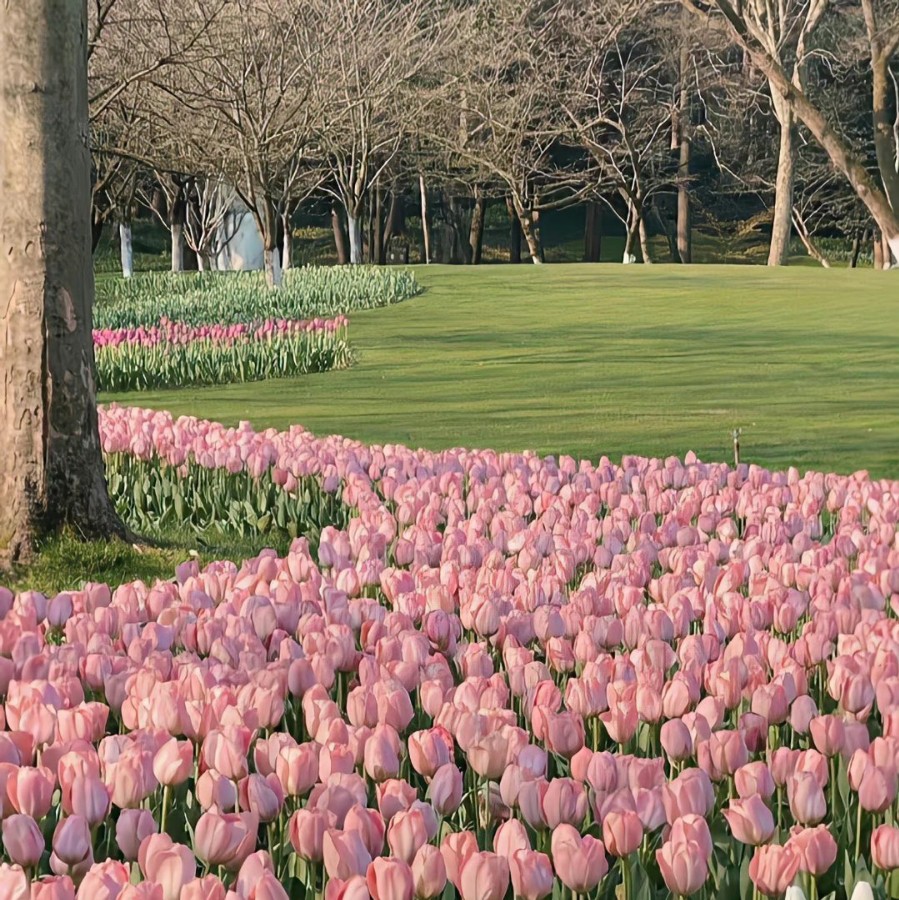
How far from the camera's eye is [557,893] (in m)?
2.44

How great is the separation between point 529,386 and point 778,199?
25.3 metres

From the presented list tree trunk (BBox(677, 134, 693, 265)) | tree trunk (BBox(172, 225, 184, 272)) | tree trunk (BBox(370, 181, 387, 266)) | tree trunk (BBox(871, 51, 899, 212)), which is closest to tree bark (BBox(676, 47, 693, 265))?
tree trunk (BBox(677, 134, 693, 265))

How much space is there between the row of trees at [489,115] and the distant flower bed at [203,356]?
6.51 m

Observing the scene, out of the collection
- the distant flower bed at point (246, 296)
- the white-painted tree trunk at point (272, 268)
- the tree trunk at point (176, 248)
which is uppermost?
the tree trunk at point (176, 248)

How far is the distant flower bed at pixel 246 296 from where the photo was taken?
23281 millimetres

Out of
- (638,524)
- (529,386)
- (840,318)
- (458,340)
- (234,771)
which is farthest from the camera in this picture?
(840,318)

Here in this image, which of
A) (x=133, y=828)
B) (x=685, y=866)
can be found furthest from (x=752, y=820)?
(x=133, y=828)

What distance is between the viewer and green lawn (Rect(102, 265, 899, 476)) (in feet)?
38.5

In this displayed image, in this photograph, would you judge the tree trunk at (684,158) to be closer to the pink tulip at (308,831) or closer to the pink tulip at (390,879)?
the pink tulip at (308,831)

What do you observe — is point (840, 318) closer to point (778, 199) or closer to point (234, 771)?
point (778, 199)

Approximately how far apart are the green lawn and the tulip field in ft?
17.7

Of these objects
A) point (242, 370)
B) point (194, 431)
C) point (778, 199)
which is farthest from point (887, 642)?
point (778, 199)

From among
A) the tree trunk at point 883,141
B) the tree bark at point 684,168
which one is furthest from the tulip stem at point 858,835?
the tree bark at point 684,168

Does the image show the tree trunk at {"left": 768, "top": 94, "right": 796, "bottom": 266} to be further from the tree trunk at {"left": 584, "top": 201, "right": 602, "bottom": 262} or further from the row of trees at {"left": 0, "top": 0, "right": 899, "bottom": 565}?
the tree trunk at {"left": 584, "top": 201, "right": 602, "bottom": 262}
